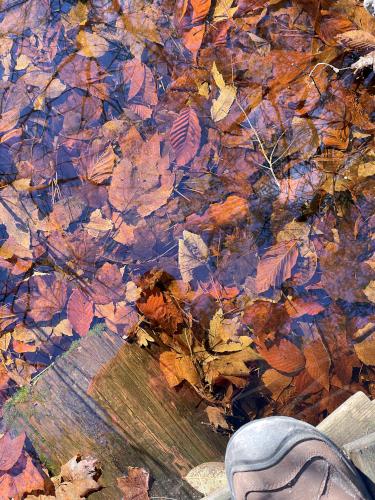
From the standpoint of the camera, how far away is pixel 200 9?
227 centimetres

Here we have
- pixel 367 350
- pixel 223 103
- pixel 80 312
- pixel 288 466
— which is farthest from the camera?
pixel 223 103

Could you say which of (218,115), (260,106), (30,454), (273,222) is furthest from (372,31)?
→ (30,454)

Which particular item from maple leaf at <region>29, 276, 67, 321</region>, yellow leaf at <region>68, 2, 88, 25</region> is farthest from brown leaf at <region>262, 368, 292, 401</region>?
yellow leaf at <region>68, 2, 88, 25</region>

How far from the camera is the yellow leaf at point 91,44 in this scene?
2.31 meters

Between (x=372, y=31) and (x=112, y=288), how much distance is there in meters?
1.64

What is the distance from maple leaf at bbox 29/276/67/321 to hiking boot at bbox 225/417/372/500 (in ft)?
3.12

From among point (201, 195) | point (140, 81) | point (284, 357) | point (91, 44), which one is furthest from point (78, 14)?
point (284, 357)

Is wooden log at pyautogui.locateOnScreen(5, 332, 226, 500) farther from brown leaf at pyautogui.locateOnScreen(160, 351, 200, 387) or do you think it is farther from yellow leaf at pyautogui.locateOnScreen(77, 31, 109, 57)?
yellow leaf at pyautogui.locateOnScreen(77, 31, 109, 57)

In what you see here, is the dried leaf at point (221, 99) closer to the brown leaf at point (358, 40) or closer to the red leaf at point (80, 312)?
the brown leaf at point (358, 40)

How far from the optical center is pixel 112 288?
81.7 inches

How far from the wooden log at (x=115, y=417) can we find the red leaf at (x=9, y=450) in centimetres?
4

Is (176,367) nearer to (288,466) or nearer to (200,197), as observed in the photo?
(288,466)

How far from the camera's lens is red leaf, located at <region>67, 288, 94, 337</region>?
6.78 feet

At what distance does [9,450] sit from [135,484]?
558 mm
